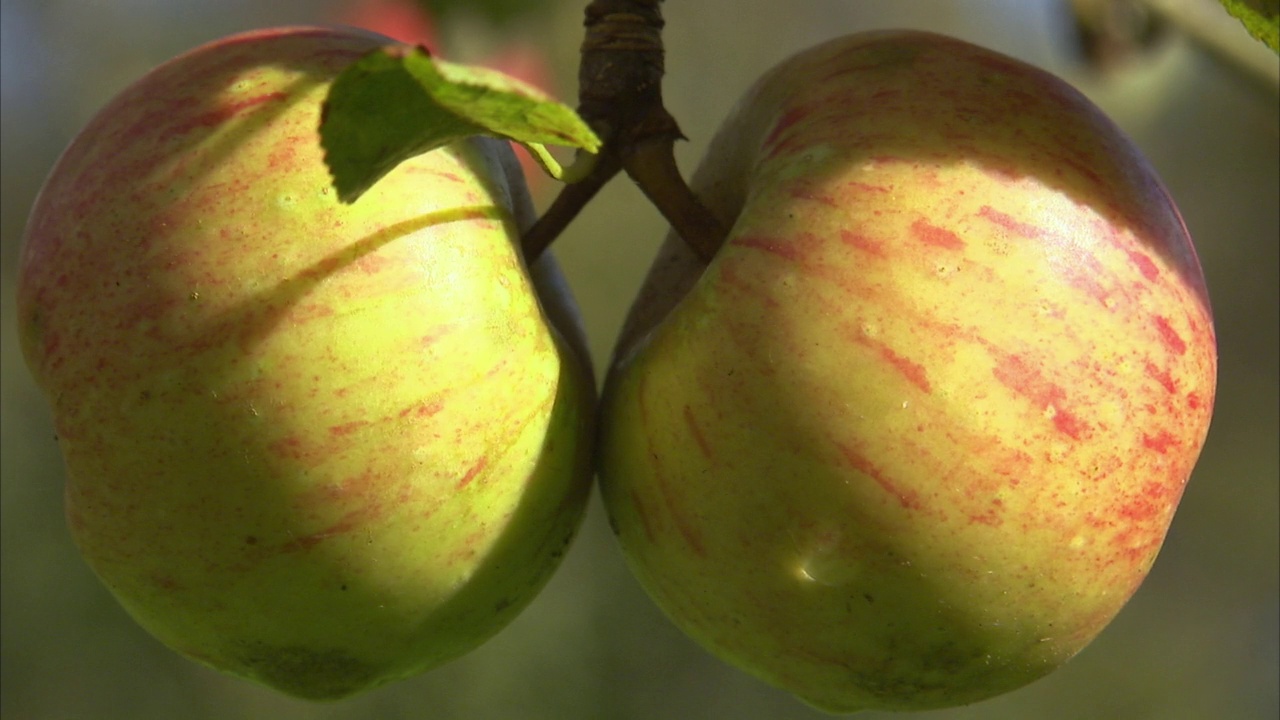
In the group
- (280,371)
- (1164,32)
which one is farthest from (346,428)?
(1164,32)

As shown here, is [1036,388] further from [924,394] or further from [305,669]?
[305,669]

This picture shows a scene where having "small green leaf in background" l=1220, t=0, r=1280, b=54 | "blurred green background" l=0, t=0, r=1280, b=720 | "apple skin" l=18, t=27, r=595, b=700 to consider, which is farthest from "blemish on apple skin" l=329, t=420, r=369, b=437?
"blurred green background" l=0, t=0, r=1280, b=720

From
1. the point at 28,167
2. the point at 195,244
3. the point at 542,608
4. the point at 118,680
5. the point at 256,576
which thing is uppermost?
the point at 195,244

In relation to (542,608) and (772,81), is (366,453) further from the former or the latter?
(542,608)

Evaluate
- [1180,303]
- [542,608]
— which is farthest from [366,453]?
[542,608]

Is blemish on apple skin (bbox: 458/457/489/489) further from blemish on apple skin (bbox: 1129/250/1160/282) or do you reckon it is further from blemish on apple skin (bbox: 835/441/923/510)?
blemish on apple skin (bbox: 1129/250/1160/282)

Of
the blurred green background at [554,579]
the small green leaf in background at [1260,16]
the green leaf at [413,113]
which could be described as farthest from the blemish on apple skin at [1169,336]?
the blurred green background at [554,579]
